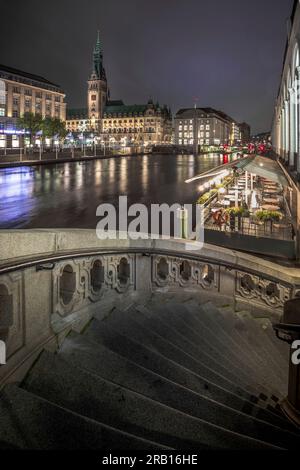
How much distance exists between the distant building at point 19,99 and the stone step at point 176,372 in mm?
99972

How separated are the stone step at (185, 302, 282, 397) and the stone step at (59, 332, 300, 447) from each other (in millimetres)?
906

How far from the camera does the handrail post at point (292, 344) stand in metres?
3.82

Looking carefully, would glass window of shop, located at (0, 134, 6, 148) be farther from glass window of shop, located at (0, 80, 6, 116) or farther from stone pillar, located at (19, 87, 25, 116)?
stone pillar, located at (19, 87, 25, 116)

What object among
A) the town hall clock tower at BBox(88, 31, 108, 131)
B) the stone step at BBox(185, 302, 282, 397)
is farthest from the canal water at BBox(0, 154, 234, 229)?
the town hall clock tower at BBox(88, 31, 108, 131)

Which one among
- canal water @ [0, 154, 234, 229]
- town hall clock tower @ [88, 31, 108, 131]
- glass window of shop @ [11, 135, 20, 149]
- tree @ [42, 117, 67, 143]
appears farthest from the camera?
town hall clock tower @ [88, 31, 108, 131]

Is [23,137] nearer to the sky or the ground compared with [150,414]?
nearer to the sky

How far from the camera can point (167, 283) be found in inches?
249

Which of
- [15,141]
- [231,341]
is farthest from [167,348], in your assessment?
[15,141]

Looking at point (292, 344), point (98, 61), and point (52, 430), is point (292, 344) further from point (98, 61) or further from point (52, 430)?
point (98, 61)

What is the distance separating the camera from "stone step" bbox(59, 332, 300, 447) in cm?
374

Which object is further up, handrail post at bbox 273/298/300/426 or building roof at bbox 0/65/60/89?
building roof at bbox 0/65/60/89
